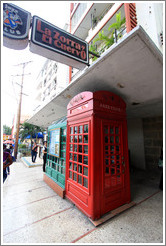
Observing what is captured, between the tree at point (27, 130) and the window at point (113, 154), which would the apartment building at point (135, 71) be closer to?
the window at point (113, 154)

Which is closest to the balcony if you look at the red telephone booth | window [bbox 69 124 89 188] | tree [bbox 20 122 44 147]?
the red telephone booth

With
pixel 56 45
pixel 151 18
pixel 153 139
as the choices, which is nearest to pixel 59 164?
pixel 56 45

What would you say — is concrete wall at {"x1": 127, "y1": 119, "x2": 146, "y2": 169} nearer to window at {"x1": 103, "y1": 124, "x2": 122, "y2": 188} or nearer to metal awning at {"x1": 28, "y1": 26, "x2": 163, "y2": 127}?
metal awning at {"x1": 28, "y1": 26, "x2": 163, "y2": 127}

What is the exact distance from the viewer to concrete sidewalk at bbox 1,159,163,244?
203 centimetres

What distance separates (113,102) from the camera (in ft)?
10.2

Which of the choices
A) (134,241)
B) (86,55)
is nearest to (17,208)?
(134,241)

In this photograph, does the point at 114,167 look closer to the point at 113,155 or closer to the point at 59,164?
the point at 113,155

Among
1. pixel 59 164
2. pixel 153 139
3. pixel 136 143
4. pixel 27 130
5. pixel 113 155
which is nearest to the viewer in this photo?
pixel 113 155

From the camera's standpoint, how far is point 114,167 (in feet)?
9.93

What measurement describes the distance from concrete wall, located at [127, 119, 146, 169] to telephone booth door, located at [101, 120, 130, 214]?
4093 mm

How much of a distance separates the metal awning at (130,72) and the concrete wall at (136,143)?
10.3 ft

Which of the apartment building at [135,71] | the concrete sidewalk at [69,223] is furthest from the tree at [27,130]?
the concrete sidewalk at [69,223]

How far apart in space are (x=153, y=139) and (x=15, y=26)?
7.25 metres

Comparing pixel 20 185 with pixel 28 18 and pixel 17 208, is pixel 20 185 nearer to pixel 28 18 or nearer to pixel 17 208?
pixel 17 208
